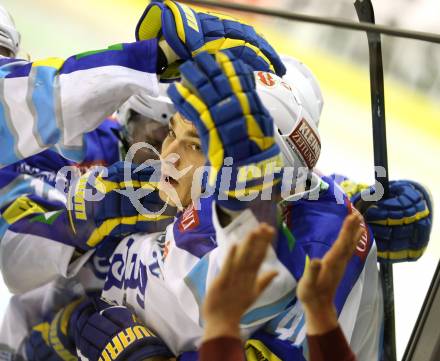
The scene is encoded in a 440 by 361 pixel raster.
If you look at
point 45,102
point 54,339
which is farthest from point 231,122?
point 54,339

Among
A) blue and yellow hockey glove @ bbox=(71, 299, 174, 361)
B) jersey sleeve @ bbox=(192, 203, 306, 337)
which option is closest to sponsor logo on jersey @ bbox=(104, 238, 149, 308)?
A: blue and yellow hockey glove @ bbox=(71, 299, 174, 361)

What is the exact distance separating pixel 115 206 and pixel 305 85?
0.39 m

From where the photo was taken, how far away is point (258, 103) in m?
0.56

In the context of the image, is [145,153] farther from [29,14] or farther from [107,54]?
[29,14]

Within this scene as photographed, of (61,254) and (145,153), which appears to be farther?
(61,254)

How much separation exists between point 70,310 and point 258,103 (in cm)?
55

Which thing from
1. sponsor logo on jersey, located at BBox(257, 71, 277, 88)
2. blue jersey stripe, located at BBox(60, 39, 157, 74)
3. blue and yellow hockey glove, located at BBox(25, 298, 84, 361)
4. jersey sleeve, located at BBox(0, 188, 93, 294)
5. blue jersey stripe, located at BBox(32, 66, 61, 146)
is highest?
sponsor logo on jersey, located at BBox(257, 71, 277, 88)

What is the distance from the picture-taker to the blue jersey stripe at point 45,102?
79cm

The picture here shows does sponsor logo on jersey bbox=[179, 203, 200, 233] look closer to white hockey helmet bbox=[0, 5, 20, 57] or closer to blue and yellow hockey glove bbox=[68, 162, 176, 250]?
blue and yellow hockey glove bbox=[68, 162, 176, 250]

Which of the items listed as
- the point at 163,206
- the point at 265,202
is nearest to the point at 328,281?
the point at 265,202

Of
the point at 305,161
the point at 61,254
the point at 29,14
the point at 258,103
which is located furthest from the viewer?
the point at 29,14

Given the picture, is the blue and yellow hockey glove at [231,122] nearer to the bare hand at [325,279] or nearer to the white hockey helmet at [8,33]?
the bare hand at [325,279]

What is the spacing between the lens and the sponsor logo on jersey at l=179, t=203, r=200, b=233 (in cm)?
74

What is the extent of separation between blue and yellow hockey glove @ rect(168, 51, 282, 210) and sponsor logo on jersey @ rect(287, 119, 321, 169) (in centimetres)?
11
